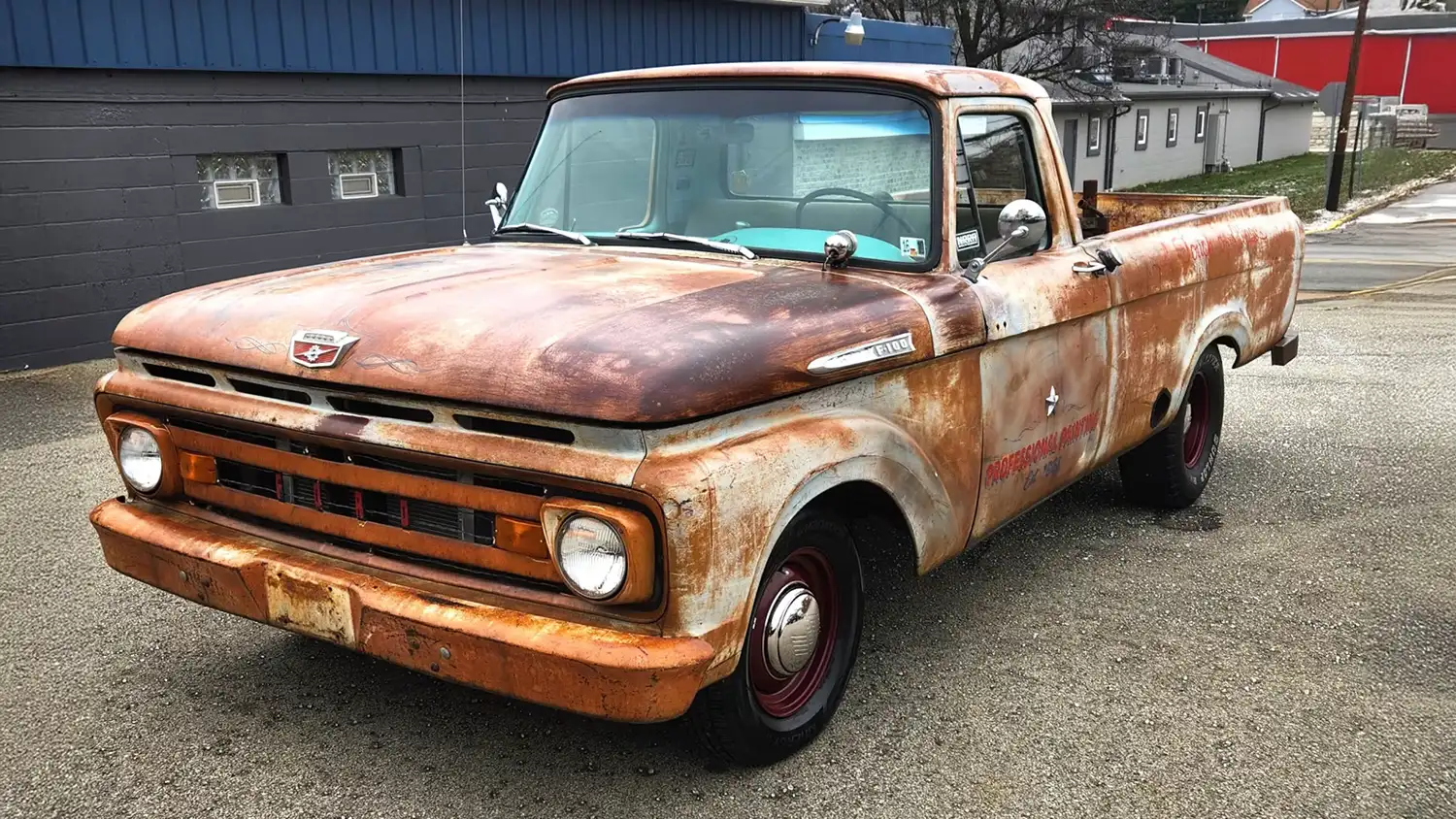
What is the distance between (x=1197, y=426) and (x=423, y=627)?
4.20m

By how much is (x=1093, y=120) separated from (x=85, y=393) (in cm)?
2943

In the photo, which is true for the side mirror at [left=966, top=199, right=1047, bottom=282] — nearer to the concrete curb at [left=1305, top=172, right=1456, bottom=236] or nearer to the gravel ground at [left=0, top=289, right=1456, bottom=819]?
the gravel ground at [left=0, top=289, right=1456, bottom=819]

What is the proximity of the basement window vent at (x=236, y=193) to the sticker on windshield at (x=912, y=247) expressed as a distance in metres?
7.96

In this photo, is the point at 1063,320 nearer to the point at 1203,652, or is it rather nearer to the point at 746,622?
the point at 1203,652

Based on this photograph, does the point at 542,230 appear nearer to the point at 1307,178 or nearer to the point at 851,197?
the point at 851,197

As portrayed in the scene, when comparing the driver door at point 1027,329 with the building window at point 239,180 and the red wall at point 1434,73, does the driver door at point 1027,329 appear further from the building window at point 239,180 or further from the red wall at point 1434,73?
the red wall at point 1434,73

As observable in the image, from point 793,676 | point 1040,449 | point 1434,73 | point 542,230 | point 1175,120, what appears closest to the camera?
point 793,676

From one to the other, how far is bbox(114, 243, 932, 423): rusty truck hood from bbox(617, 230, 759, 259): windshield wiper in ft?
0.13

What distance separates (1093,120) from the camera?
3297 centimetres

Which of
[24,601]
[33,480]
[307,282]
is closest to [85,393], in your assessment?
[33,480]

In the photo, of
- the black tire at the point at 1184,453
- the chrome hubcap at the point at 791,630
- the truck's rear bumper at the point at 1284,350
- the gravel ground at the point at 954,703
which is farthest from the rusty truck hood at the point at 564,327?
the truck's rear bumper at the point at 1284,350

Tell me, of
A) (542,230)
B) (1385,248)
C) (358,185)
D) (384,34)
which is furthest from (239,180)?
(1385,248)

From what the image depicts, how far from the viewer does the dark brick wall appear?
8797 mm

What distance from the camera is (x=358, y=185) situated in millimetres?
11289
